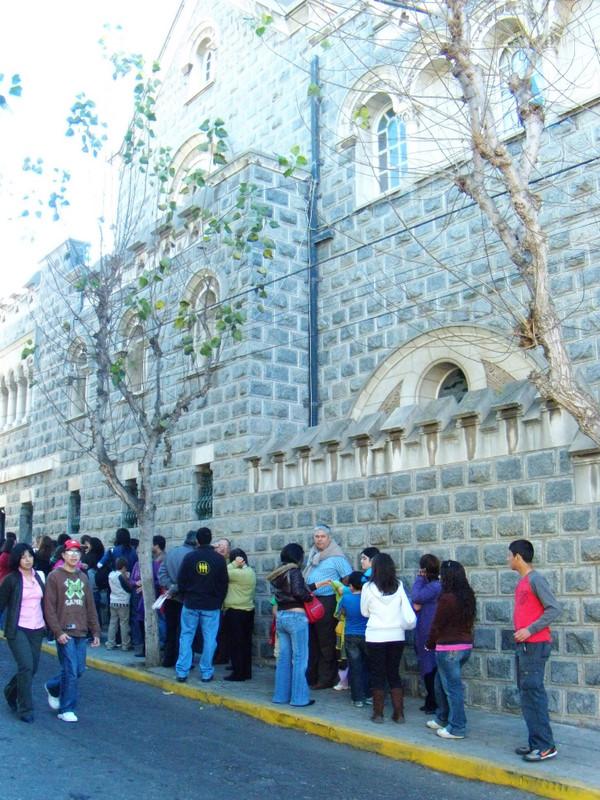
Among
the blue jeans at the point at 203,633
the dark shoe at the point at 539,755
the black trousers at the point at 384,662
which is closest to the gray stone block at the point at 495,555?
the black trousers at the point at 384,662

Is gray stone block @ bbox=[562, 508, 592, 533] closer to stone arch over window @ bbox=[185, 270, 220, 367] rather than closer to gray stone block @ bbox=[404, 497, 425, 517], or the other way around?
gray stone block @ bbox=[404, 497, 425, 517]

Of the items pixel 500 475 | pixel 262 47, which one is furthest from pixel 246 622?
pixel 262 47

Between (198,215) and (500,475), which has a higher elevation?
(198,215)

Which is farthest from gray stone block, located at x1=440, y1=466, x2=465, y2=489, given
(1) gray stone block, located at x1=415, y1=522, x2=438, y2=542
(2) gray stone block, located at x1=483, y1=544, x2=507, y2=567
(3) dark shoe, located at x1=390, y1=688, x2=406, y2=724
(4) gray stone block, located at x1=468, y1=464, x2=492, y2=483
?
(3) dark shoe, located at x1=390, y1=688, x2=406, y2=724

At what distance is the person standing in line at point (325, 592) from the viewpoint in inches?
401

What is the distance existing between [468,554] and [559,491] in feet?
4.42

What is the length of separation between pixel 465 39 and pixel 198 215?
7.23m

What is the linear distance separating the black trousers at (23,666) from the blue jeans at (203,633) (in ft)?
7.39

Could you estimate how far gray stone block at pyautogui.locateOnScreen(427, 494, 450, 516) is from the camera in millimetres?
9586

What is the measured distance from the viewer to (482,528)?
9.16 metres

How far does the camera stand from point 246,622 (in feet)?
36.7

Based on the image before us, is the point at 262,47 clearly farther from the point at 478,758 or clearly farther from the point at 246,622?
the point at 478,758

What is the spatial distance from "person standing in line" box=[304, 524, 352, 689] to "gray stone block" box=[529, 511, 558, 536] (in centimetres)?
241

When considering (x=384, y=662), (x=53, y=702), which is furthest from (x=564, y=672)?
(x=53, y=702)
